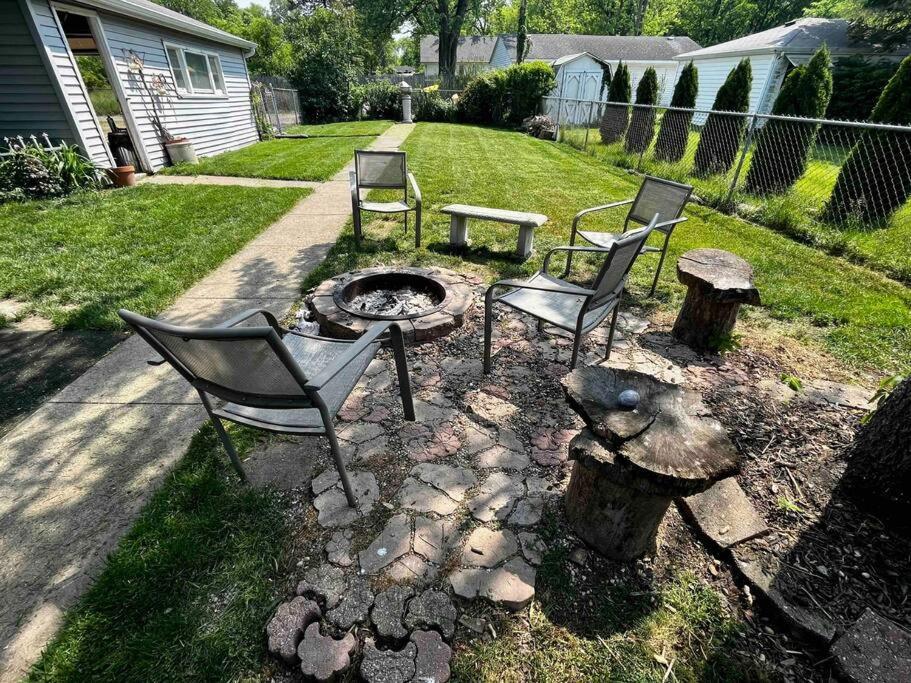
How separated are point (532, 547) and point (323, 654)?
893 mm

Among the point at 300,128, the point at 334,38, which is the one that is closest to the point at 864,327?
the point at 300,128

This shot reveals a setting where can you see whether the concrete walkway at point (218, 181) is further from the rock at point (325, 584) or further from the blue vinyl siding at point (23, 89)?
the rock at point (325, 584)

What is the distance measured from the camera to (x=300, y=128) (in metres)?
16.6

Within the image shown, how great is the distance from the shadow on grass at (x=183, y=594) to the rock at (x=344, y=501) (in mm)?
185

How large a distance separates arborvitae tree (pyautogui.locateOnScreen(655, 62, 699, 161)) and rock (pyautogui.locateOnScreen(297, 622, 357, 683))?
11727 millimetres

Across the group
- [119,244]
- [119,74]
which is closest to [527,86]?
[119,74]

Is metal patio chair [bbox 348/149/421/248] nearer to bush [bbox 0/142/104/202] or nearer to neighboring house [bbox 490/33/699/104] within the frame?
bush [bbox 0/142/104/202]

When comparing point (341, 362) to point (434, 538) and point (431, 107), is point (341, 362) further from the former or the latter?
point (431, 107)

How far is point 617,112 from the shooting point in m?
13.0

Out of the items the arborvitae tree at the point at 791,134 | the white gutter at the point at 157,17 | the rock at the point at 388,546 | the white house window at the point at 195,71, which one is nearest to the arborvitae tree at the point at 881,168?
the arborvitae tree at the point at 791,134

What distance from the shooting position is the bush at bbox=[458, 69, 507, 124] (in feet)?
60.8

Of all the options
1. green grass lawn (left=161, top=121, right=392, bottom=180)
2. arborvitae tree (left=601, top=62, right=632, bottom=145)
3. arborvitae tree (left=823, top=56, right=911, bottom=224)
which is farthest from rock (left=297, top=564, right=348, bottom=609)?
arborvitae tree (left=601, top=62, right=632, bottom=145)

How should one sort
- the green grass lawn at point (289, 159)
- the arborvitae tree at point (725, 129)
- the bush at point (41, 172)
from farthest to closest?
the green grass lawn at point (289, 159), the arborvitae tree at point (725, 129), the bush at point (41, 172)

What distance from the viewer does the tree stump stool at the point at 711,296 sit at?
3.03 meters
